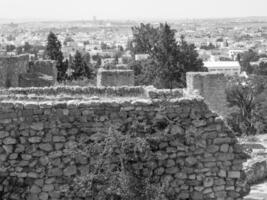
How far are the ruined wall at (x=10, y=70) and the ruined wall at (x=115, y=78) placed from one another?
3056 mm

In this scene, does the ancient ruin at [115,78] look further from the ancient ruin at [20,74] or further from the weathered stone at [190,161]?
the weathered stone at [190,161]

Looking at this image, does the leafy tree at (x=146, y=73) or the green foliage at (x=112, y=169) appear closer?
the green foliage at (x=112, y=169)

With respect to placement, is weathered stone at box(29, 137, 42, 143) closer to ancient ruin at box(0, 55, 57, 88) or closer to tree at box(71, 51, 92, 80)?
ancient ruin at box(0, 55, 57, 88)

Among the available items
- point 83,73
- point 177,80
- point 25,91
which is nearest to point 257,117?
point 177,80

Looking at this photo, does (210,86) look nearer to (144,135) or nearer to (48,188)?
(144,135)

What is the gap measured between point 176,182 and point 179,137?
485 millimetres

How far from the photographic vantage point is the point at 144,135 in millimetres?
6574

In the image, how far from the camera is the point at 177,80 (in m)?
28.6

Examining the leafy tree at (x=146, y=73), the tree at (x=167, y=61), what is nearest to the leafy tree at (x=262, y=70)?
the leafy tree at (x=146, y=73)

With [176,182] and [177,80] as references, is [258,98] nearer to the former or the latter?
[177,80]

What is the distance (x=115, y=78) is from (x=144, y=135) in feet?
22.3

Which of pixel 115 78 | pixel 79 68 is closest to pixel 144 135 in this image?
pixel 115 78

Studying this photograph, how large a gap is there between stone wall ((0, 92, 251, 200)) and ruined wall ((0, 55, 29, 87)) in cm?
880

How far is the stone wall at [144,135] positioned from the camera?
21.5 feet
